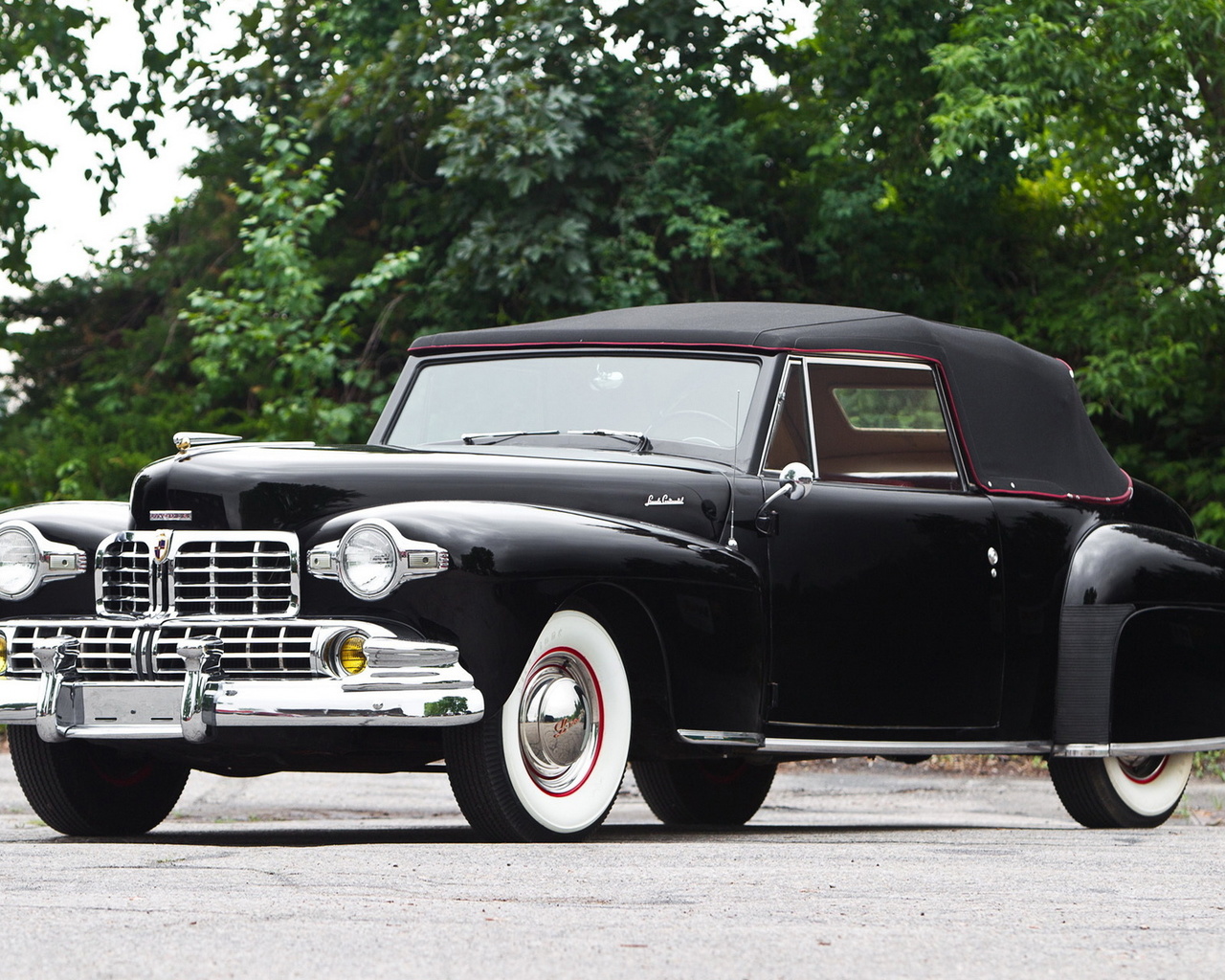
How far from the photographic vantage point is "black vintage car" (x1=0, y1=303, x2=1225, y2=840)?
20.4 feet

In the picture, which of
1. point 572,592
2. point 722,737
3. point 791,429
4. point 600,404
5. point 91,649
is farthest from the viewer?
point 600,404

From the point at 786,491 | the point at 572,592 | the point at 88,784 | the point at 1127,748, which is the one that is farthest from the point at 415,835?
the point at 1127,748

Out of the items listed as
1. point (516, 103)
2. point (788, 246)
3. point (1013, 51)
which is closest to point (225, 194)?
point (516, 103)

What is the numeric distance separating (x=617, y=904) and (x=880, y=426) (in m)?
3.41

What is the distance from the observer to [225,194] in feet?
68.1

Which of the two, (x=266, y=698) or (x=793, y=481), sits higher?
(x=793, y=481)

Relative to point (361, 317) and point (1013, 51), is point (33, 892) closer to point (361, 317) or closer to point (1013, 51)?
point (1013, 51)

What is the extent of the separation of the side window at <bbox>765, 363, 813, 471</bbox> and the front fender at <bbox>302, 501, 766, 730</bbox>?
0.51m

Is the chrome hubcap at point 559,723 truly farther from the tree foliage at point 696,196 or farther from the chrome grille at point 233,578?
the tree foliage at point 696,196

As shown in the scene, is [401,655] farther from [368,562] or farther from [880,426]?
[880,426]

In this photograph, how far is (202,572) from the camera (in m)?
6.49

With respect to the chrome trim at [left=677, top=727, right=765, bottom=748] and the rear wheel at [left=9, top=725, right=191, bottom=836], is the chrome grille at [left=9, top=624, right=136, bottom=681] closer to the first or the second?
the rear wheel at [left=9, top=725, right=191, bottom=836]

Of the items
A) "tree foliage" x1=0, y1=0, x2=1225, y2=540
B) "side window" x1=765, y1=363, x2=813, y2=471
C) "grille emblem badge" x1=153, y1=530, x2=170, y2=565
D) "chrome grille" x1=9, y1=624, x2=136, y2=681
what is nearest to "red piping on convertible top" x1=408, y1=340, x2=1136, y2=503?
"side window" x1=765, y1=363, x2=813, y2=471

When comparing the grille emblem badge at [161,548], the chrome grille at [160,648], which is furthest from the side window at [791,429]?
the grille emblem badge at [161,548]
